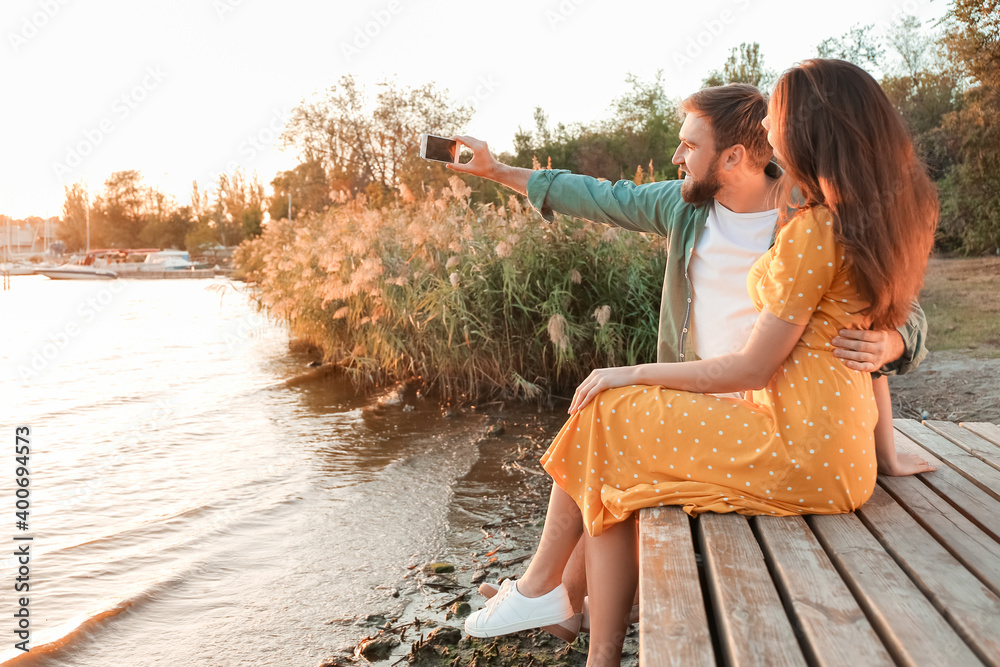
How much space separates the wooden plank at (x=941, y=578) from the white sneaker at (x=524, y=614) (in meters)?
0.72

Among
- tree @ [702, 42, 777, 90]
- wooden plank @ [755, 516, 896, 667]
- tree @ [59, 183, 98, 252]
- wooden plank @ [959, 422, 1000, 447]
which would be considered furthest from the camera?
tree @ [59, 183, 98, 252]

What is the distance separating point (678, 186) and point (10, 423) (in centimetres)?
585

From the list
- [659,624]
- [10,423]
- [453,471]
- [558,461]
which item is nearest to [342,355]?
[10,423]

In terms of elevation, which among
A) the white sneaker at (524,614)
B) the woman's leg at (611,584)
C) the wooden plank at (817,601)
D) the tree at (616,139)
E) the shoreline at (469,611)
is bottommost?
the shoreline at (469,611)

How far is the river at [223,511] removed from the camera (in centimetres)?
272

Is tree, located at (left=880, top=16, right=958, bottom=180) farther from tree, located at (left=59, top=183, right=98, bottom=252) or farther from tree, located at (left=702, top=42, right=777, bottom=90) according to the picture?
tree, located at (left=59, top=183, right=98, bottom=252)

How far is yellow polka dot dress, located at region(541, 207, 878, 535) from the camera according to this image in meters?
1.65

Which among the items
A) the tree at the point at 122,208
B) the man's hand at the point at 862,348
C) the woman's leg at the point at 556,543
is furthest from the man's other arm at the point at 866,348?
the tree at the point at 122,208

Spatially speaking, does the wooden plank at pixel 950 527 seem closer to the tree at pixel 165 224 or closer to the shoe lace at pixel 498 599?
the shoe lace at pixel 498 599

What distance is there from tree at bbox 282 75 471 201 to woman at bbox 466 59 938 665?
25.9 meters

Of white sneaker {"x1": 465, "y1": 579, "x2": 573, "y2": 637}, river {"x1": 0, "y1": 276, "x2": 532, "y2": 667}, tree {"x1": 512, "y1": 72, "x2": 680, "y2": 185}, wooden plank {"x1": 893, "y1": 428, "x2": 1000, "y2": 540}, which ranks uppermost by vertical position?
tree {"x1": 512, "y1": 72, "x2": 680, "y2": 185}

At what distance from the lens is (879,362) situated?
1.69 meters

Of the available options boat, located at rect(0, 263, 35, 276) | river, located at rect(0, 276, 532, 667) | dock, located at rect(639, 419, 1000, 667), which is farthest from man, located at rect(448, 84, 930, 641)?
boat, located at rect(0, 263, 35, 276)

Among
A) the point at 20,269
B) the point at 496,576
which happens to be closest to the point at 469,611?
the point at 496,576
